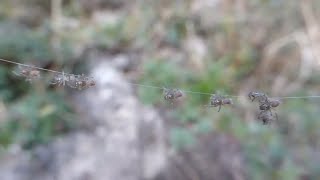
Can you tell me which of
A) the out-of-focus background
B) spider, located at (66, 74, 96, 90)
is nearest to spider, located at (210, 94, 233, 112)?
spider, located at (66, 74, 96, 90)

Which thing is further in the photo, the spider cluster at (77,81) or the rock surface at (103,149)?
the rock surface at (103,149)

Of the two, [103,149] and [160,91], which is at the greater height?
[160,91]

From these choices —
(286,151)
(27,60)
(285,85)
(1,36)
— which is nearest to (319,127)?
(286,151)

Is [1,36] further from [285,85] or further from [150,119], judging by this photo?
[285,85]

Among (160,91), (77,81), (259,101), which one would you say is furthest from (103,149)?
(259,101)

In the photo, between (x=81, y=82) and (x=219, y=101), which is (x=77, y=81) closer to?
(x=81, y=82)

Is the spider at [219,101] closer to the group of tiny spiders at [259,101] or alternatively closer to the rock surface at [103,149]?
the group of tiny spiders at [259,101]

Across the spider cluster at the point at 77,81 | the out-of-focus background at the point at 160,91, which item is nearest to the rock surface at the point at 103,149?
the out-of-focus background at the point at 160,91

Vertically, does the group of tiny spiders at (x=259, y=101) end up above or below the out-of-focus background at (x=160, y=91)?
below
